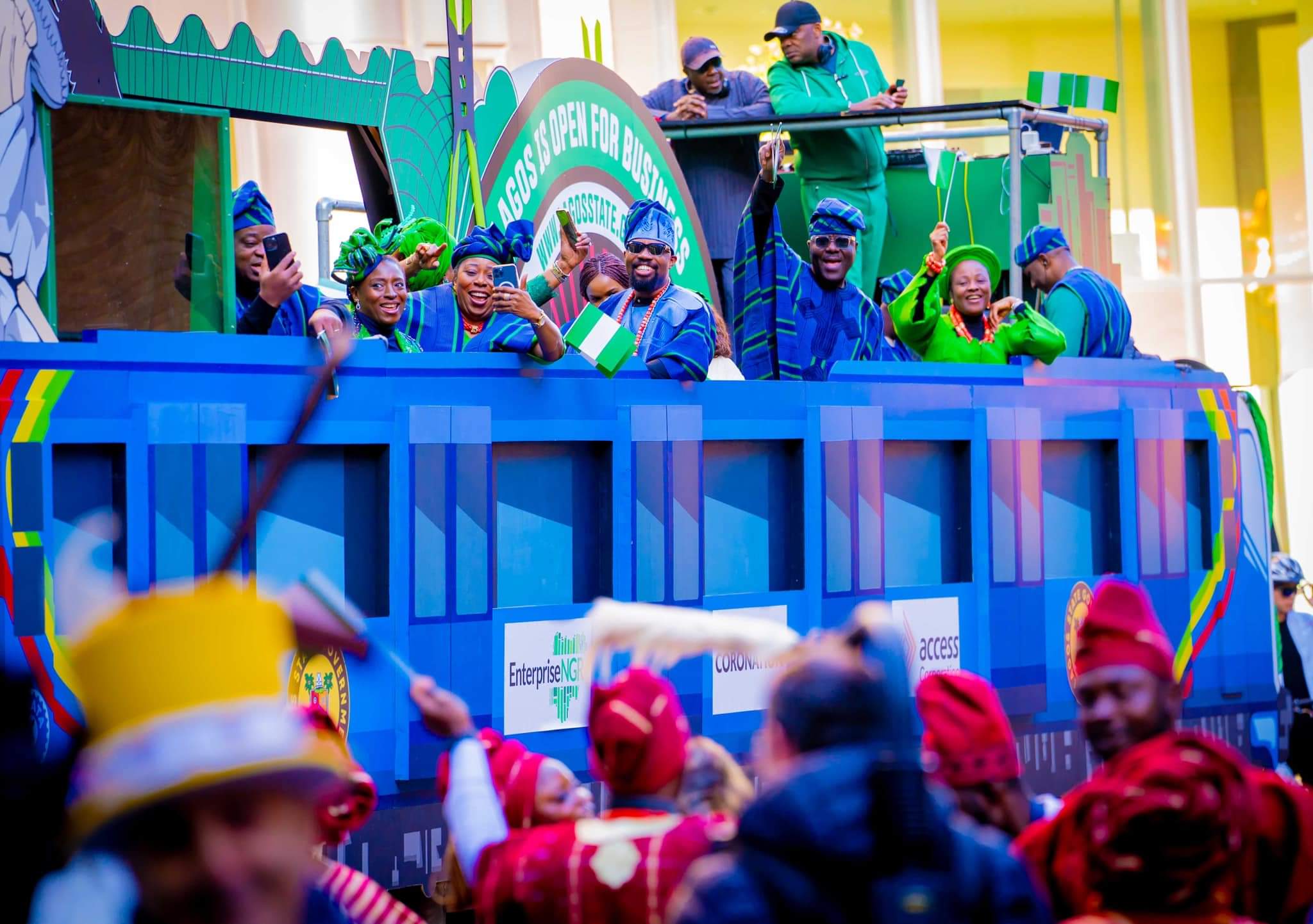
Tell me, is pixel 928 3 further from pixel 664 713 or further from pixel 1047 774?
pixel 664 713

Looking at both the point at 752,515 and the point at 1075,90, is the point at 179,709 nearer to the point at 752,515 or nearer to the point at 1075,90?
the point at 752,515

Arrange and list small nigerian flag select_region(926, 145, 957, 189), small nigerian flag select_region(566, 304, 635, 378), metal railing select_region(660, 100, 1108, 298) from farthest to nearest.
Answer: small nigerian flag select_region(926, 145, 957, 189), metal railing select_region(660, 100, 1108, 298), small nigerian flag select_region(566, 304, 635, 378)

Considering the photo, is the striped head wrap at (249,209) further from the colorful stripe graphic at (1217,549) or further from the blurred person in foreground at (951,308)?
the colorful stripe graphic at (1217,549)

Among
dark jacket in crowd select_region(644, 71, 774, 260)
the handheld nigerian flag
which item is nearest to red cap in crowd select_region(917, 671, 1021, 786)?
dark jacket in crowd select_region(644, 71, 774, 260)

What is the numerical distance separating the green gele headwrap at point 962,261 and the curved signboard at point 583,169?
100 centimetres

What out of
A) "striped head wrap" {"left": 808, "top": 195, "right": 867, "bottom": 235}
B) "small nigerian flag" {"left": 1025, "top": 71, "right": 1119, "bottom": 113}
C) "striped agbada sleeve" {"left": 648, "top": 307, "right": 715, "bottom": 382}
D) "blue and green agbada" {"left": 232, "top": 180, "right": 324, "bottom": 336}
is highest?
"small nigerian flag" {"left": 1025, "top": 71, "right": 1119, "bottom": 113}

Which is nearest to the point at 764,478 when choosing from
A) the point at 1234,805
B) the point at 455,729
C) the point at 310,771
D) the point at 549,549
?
the point at 549,549

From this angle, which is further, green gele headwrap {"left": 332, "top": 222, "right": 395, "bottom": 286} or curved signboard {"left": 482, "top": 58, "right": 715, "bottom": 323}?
curved signboard {"left": 482, "top": 58, "right": 715, "bottom": 323}

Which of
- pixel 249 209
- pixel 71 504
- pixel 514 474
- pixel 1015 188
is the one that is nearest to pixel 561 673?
pixel 514 474

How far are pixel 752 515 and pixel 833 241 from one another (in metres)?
1.43

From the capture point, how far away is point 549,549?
465 cm

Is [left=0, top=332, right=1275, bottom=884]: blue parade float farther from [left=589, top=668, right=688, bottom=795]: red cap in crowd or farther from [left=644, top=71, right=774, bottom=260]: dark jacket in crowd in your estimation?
[left=644, top=71, right=774, bottom=260]: dark jacket in crowd

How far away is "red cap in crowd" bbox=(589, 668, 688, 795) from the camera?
8.18ft

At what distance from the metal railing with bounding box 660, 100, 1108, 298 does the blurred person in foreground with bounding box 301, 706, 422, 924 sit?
412 cm
